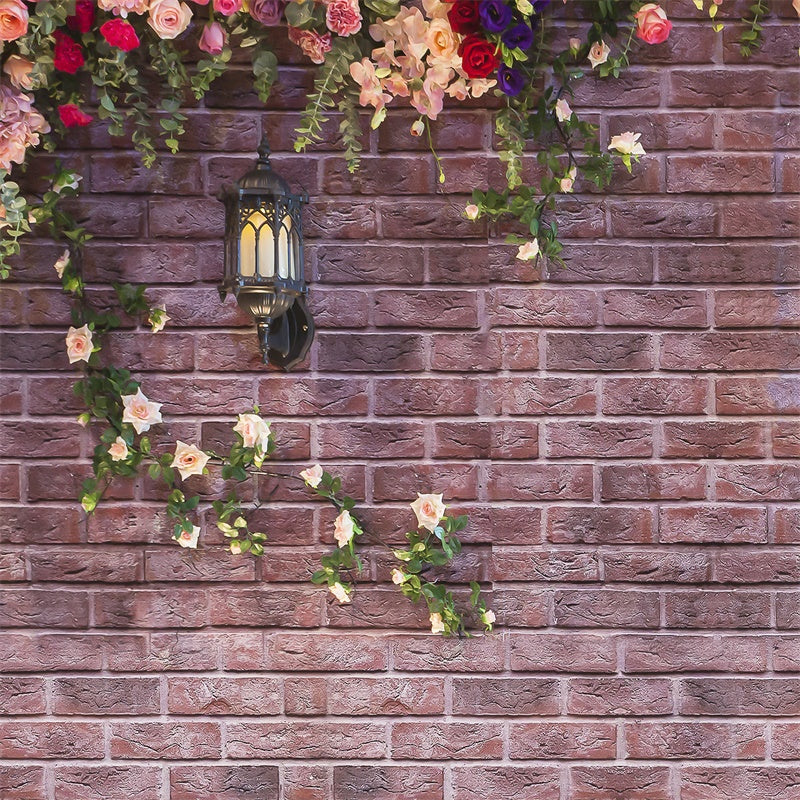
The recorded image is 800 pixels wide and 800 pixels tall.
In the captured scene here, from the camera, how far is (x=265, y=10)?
4.40ft

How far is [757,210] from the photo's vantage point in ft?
4.70

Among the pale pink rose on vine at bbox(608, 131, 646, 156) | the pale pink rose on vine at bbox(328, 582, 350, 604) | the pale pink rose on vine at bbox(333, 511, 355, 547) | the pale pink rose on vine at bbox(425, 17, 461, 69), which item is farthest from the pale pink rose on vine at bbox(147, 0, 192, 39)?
the pale pink rose on vine at bbox(328, 582, 350, 604)

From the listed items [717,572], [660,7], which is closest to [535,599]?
[717,572]

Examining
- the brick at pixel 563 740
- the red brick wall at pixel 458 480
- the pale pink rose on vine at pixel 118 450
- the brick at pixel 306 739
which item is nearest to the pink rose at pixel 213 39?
the red brick wall at pixel 458 480

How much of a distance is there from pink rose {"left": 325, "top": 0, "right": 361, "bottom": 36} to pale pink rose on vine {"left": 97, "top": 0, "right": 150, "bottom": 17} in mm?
300

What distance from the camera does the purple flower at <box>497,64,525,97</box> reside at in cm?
135

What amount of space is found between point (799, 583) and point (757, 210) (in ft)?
2.27

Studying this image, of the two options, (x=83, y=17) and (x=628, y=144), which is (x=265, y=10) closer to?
(x=83, y=17)

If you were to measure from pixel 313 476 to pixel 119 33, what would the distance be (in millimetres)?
807

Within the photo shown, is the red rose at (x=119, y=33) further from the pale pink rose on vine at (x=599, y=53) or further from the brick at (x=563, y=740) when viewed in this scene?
the brick at (x=563, y=740)

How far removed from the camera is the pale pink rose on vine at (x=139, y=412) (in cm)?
140

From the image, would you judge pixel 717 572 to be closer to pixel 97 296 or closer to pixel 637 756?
pixel 637 756

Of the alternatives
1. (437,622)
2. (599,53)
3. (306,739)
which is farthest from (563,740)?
(599,53)

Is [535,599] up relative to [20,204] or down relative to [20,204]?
down
